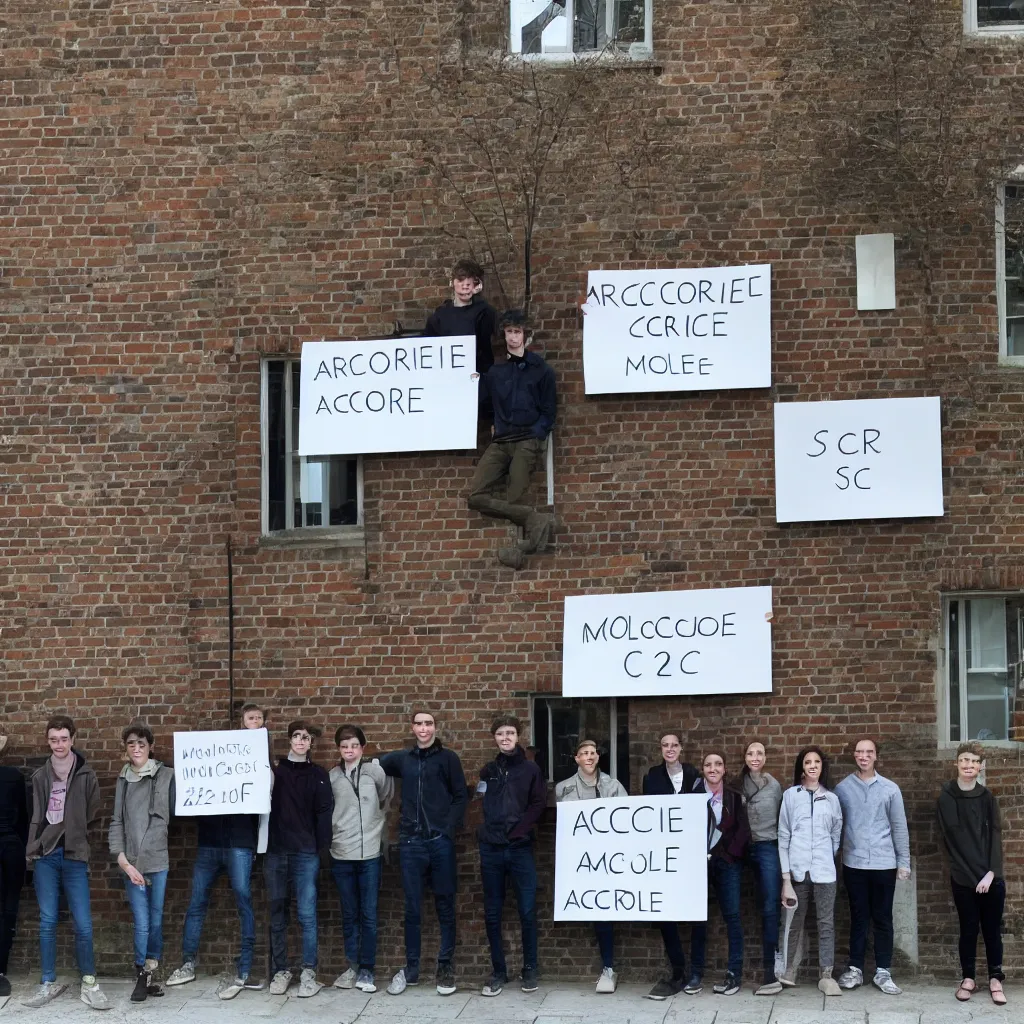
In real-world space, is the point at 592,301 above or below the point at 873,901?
above

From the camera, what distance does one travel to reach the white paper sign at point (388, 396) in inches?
535

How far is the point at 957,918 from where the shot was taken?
42.7 feet

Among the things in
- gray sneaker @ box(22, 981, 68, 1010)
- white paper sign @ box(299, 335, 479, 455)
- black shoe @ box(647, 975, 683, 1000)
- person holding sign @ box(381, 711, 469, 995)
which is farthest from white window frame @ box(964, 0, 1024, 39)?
gray sneaker @ box(22, 981, 68, 1010)

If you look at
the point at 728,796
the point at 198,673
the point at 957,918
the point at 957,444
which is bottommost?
the point at 957,918

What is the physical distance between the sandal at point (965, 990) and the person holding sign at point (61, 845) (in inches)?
233

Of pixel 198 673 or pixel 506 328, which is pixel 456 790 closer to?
pixel 198 673

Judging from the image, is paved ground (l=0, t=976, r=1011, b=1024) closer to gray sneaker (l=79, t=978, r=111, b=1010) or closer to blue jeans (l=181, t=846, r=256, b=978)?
gray sneaker (l=79, t=978, r=111, b=1010)

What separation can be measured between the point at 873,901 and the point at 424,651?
3.69 metres

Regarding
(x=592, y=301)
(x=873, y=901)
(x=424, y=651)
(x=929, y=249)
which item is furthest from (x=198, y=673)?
(x=929, y=249)

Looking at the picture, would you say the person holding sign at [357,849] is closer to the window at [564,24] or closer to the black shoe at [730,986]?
the black shoe at [730,986]

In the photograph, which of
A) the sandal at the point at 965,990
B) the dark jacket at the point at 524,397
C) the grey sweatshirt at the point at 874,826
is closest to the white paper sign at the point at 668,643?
the grey sweatshirt at the point at 874,826

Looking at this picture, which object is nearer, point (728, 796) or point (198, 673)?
point (728, 796)

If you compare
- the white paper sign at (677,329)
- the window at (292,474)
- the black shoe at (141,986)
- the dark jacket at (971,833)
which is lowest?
the black shoe at (141,986)

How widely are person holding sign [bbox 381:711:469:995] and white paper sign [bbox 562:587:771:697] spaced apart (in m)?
1.10
